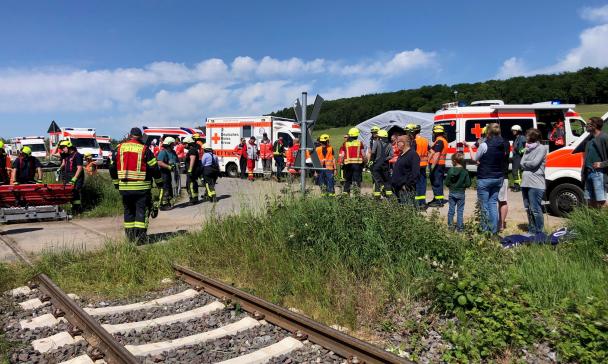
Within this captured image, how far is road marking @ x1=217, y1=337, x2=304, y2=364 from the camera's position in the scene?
3.99 metres

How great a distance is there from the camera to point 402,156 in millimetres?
8258

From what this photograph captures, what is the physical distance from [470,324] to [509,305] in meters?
0.38

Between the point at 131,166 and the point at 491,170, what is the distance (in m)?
5.90

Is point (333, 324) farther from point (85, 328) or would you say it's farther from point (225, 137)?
point (225, 137)

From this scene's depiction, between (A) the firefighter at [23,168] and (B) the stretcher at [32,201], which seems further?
(A) the firefighter at [23,168]

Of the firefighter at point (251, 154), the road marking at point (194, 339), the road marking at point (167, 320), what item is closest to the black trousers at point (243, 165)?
the firefighter at point (251, 154)

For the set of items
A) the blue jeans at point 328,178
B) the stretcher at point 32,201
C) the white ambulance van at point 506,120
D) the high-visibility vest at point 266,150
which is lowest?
the stretcher at point 32,201

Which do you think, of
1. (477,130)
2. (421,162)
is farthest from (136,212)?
(477,130)

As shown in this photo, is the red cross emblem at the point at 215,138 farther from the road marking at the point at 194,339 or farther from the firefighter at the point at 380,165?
the road marking at the point at 194,339

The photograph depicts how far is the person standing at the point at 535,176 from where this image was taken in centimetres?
764

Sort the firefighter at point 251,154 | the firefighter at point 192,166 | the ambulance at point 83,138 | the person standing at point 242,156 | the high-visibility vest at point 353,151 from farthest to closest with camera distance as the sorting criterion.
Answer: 1. the ambulance at point 83,138
2. the person standing at point 242,156
3. the firefighter at point 251,154
4. the firefighter at point 192,166
5. the high-visibility vest at point 353,151

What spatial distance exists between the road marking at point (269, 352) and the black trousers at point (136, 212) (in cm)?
439

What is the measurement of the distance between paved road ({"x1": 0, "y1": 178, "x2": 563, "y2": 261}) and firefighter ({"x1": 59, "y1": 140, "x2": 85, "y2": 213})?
0.78m

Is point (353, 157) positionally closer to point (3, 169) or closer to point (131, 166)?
point (131, 166)
